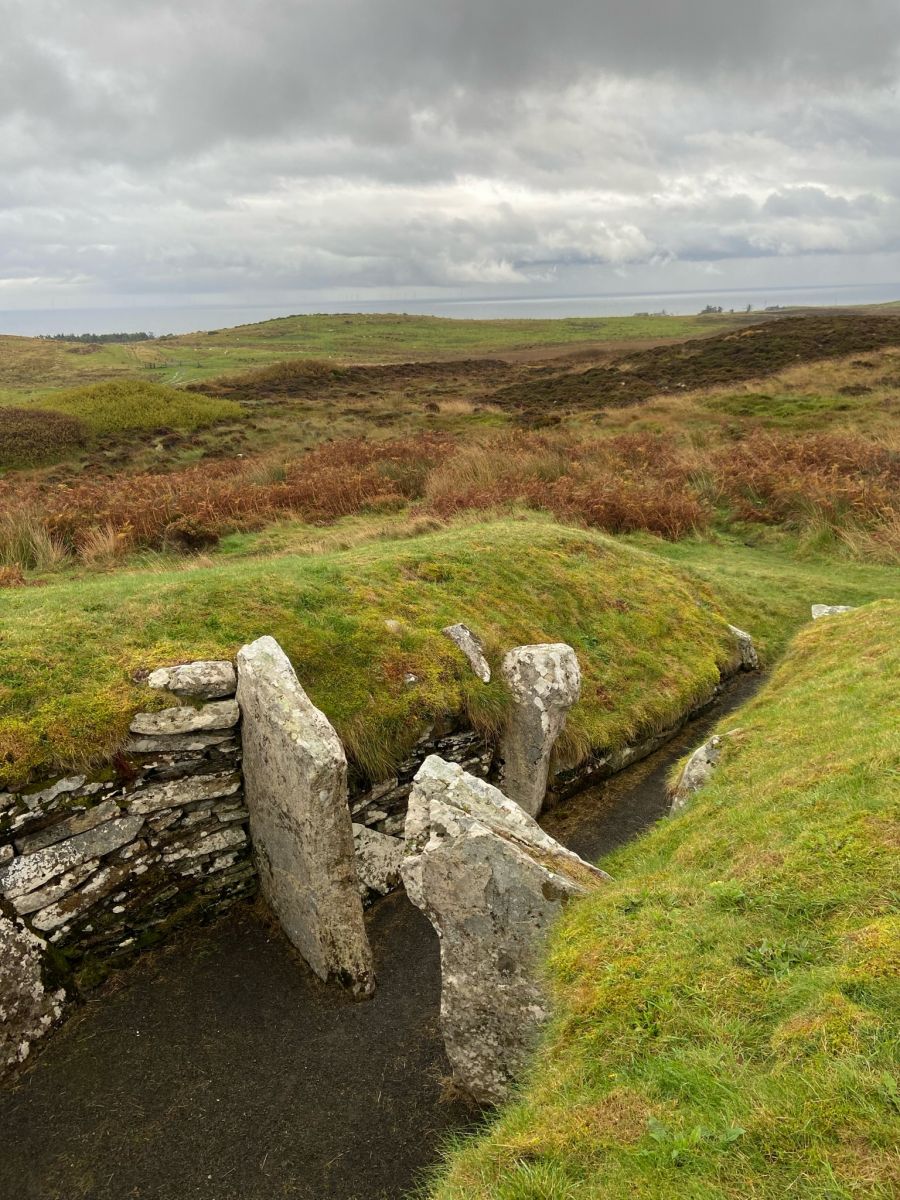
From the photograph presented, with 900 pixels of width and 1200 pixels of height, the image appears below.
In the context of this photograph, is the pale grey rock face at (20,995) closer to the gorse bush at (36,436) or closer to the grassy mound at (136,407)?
the gorse bush at (36,436)

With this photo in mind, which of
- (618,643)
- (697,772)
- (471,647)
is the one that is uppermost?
(471,647)

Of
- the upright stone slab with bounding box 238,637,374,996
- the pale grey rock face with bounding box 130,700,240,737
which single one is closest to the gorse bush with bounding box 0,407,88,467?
the pale grey rock face with bounding box 130,700,240,737

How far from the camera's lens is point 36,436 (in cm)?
3428

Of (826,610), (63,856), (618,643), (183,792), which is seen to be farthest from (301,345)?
(63,856)

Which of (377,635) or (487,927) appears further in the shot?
(377,635)

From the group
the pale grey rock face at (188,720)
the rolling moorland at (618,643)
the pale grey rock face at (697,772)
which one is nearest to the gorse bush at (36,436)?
the rolling moorland at (618,643)

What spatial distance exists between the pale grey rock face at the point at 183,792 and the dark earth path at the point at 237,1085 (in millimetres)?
1838

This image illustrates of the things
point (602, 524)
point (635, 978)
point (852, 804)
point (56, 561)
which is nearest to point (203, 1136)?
point (635, 978)

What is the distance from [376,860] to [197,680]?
137 inches

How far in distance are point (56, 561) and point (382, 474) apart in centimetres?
1217

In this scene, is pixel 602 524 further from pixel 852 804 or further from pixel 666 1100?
pixel 666 1100

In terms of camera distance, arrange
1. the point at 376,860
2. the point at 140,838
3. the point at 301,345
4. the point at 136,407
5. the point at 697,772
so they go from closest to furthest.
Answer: the point at 140,838 < the point at 376,860 < the point at 697,772 < the point at 136,407 < the point at 301,345

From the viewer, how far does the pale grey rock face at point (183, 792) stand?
834 centimetres

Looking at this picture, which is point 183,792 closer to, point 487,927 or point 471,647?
point 487,927
